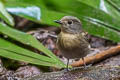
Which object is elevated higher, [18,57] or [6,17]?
[6,17]

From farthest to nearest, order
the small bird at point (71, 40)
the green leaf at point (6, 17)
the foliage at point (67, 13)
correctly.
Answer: the green leaf at point (6, 17)
the foliage at point (67, 13)
the small bird at point (71, 40)

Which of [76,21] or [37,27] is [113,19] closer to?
[76,21]

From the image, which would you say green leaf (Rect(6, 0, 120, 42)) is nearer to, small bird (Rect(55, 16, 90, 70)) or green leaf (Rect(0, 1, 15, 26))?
small bird (Rect(55, 16, 90, 70))

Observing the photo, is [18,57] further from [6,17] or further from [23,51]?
[6,17]

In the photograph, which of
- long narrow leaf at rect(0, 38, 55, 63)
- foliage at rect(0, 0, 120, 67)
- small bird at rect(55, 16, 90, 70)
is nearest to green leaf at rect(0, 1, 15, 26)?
foliage at rect(0, 0, 120, 67)

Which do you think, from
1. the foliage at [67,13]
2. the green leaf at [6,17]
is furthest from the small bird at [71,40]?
the green leaf at [6,17]

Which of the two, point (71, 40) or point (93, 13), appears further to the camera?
point (93, 13)

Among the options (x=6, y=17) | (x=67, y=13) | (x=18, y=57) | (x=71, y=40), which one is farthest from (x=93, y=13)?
(x=18, y=57)

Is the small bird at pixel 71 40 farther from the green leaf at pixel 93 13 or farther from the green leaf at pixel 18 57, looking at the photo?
the green leaf at pixel 93 13
